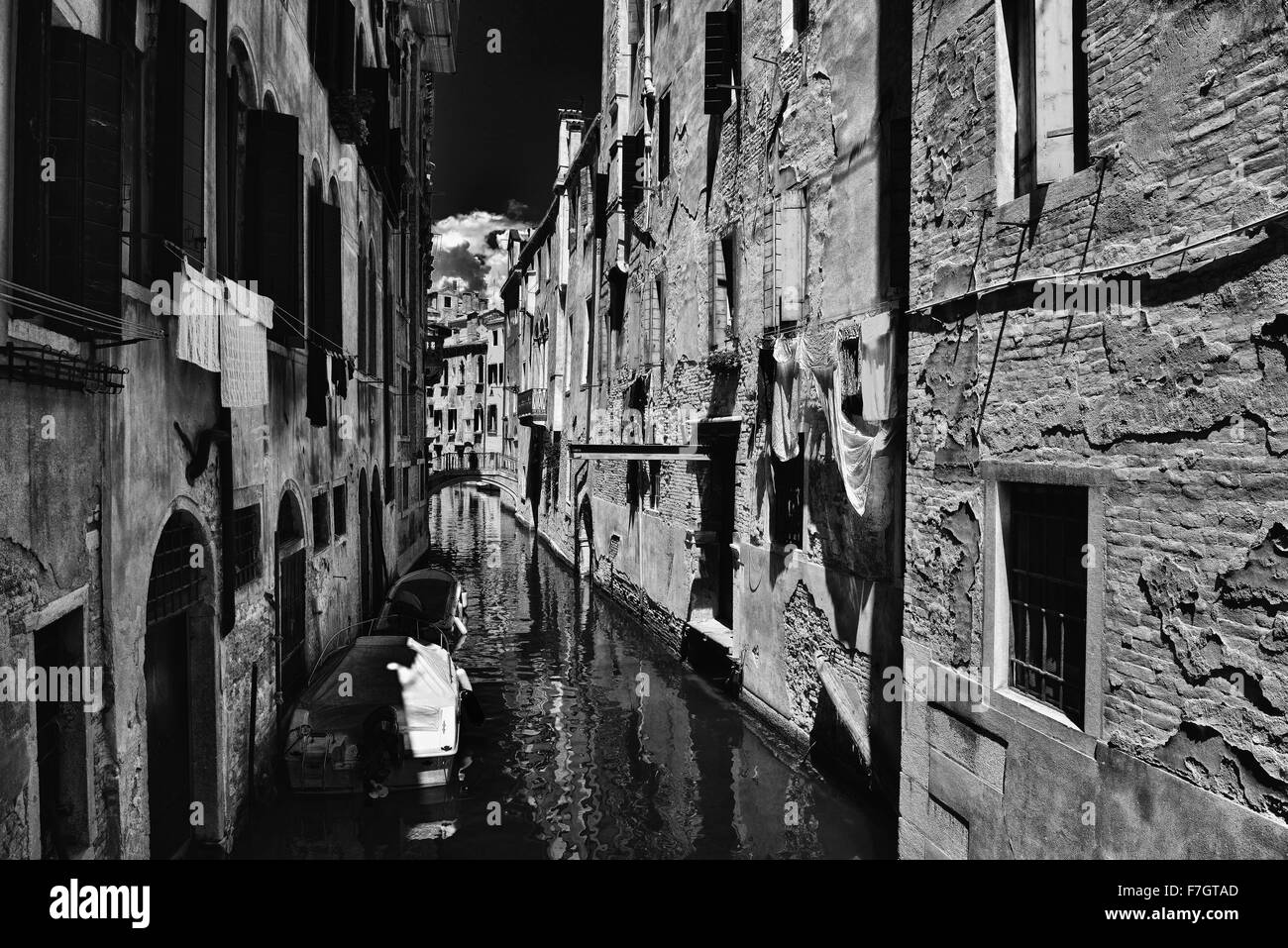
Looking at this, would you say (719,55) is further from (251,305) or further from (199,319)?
(199,319)

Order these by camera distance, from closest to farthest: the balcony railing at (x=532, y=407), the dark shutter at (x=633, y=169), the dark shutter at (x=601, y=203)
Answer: the dark shutter at (x=633, y=169) → the dark shutter at (x=601, y=203) → the balcony railing at (x=532, y=407)

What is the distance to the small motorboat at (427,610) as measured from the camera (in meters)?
14.3

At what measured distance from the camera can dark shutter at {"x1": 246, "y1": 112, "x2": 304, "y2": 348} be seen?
8.41 meters

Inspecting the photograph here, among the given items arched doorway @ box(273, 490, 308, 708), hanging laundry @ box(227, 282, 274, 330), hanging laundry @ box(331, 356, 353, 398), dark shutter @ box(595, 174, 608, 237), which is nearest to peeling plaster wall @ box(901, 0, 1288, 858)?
hanging laundry @ box(227, 282, 274, 330)

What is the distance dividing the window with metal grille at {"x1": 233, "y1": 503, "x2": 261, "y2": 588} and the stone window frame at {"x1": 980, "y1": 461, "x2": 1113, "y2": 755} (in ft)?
20.3

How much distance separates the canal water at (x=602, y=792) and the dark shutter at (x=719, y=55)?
9.32 m

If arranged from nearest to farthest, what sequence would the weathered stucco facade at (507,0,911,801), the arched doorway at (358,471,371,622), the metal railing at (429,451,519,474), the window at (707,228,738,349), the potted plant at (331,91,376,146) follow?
the weathered stucco facade at (507,0,911,801) → the potted plant at (331,91,376,146) → the window at (707,228,738,349) → the arched doorway at (358,471,371,622) → the metal railing at (429,451,519,474)

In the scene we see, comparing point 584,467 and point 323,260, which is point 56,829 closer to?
point 323,260

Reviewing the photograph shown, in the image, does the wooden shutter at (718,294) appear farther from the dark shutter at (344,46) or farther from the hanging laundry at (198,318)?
the hanging laundry at (198,318)

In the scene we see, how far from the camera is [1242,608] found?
4.31m

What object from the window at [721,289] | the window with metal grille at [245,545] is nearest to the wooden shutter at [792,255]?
the window at [721,289]

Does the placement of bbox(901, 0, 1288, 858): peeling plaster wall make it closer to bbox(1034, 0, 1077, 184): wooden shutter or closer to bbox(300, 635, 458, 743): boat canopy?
bbox(1034, 0, 1077, 184): wooden shutter

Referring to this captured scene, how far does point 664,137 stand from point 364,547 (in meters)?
10.0
